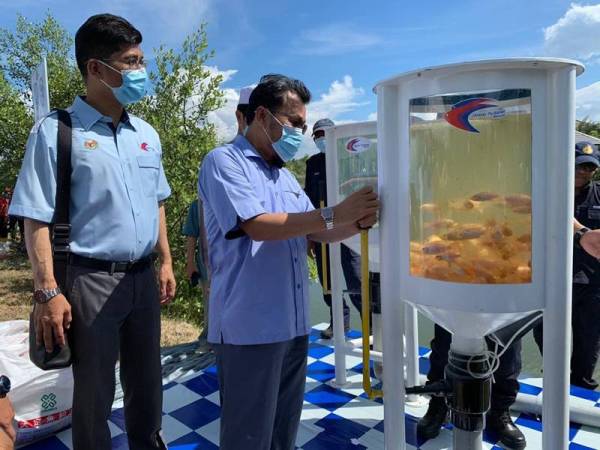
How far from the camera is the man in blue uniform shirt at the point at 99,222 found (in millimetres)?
1701

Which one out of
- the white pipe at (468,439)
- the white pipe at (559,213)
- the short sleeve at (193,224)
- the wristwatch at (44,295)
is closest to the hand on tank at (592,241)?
the white pipe at (559,213)

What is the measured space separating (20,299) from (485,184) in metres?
7.08

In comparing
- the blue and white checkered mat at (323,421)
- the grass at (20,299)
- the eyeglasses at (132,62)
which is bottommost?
the grass at (20,299)

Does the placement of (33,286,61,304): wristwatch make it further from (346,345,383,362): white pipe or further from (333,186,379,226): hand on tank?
(346,345,383,362): white pipe

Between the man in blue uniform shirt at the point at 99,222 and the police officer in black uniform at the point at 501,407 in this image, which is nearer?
the man in blue uniform shirt at the point at 99,222

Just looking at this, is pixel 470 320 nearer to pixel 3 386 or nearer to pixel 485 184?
pixel 485 184

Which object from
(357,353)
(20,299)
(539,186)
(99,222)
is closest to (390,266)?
(539,186)

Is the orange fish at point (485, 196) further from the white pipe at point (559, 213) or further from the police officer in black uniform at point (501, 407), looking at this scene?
the police officer in black uniform at point (501, 407)

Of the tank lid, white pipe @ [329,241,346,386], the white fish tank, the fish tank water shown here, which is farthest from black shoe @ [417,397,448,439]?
the tank lid

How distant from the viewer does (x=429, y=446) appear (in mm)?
2408

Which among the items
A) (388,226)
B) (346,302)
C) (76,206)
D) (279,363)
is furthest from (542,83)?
(346,302)

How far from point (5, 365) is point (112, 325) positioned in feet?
3.32

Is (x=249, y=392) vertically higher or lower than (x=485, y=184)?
lower

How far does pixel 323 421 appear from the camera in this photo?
2664mm
